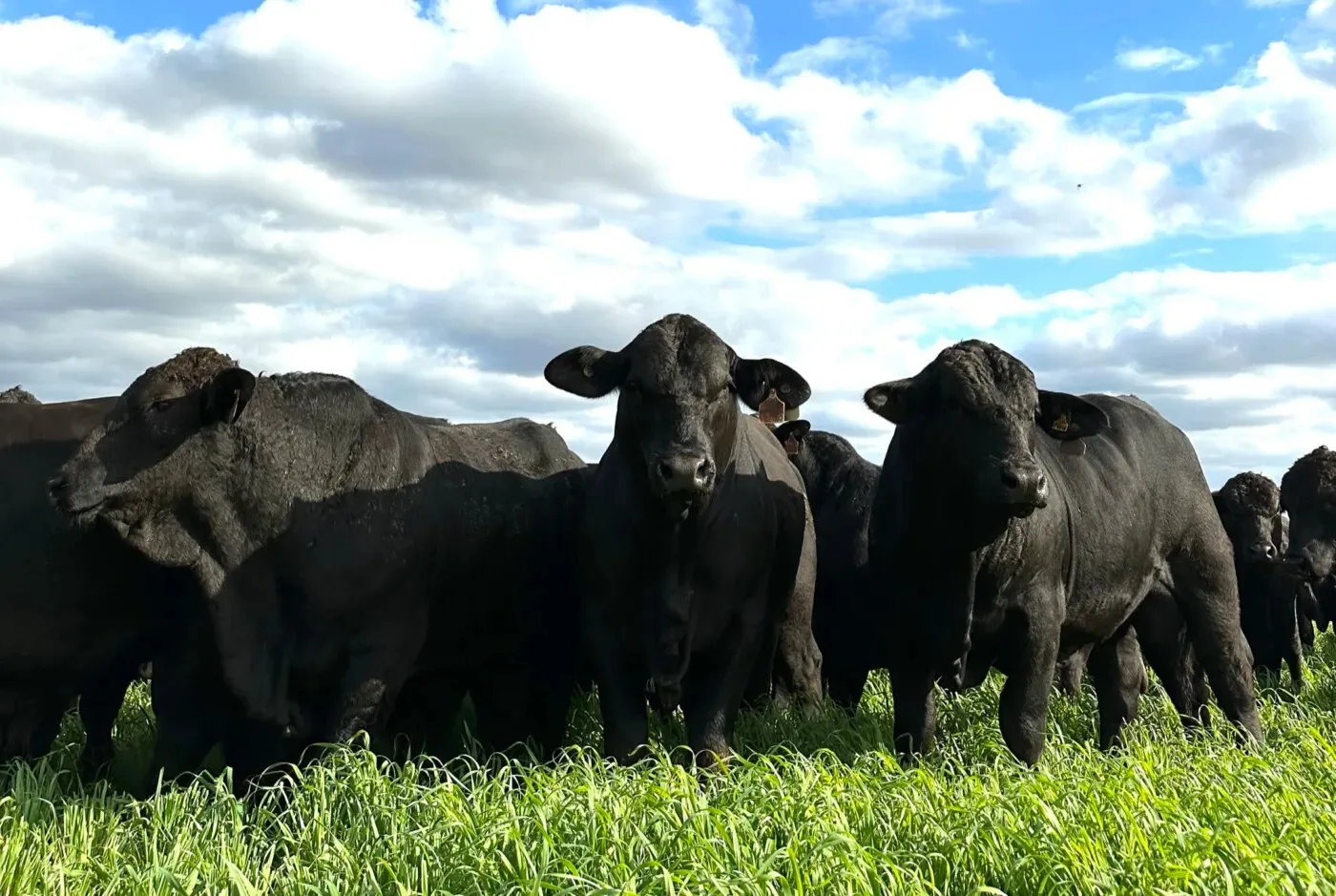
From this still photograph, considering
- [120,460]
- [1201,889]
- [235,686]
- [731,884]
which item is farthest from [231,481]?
[1201,889]

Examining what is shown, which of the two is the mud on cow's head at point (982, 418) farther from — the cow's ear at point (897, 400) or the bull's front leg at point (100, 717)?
the bull's front leg at point (100, 717)

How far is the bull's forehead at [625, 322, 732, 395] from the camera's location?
6.69 metres

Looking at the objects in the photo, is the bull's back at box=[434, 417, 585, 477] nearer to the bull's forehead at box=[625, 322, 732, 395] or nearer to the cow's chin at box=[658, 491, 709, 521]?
the bull's forehead at box=[625, 322, 732, 395]

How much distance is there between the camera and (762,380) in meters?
7.20

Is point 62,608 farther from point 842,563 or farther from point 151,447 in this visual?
point 842,563

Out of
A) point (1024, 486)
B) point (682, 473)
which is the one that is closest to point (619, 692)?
point (682, 473)

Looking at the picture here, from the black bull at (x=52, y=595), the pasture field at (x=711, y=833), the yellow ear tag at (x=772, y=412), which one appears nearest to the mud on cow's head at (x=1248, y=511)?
the yellow ear tag at (x=772, y=412)

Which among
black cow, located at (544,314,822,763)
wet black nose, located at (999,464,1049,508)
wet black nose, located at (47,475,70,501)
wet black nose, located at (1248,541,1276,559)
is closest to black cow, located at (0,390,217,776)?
wet black nose, located at (47,475,70,501)

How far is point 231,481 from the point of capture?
673 cm

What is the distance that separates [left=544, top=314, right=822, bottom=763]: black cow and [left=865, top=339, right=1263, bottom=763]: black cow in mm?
669

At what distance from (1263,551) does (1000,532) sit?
21.9 feet

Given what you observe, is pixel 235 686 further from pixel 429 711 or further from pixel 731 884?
pixel 731 884

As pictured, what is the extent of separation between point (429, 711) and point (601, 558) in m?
1.57

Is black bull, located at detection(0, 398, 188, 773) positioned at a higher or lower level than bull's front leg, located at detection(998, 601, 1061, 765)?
higher
